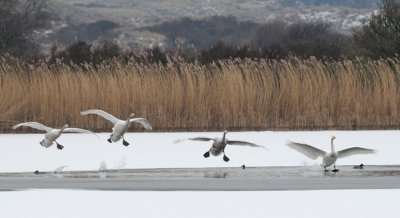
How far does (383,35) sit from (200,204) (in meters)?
14.7

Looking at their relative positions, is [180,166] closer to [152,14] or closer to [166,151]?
[166,151]

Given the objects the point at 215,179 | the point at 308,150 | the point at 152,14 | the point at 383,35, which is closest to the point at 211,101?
the point at 308,150

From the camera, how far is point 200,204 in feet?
29.3

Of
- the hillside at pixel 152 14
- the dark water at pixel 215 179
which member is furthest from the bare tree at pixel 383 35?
the hillside at pixel 152 14

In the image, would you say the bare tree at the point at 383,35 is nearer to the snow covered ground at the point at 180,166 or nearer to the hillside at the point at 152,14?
the snow covered ground at the point at 180,166

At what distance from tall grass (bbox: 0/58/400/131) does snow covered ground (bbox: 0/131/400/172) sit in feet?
2.16

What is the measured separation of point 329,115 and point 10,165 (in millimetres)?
6864

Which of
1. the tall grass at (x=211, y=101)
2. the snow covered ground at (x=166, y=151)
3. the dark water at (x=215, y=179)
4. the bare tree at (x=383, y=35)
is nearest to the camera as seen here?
the dark water at (x=215, y=179)

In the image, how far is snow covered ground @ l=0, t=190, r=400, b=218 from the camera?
8375 millimetres

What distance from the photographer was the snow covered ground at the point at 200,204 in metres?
8.38

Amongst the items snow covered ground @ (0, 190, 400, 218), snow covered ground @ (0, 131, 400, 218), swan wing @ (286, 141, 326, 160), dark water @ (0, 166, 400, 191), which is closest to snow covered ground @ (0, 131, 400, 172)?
snow covered ground @ (0, 131, 400, 218)

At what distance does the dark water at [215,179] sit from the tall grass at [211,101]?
5.65m

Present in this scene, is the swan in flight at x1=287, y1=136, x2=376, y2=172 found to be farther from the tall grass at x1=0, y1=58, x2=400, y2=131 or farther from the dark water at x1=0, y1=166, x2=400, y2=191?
the tall grass at x1=0, y1=58, x2=400, y2=131

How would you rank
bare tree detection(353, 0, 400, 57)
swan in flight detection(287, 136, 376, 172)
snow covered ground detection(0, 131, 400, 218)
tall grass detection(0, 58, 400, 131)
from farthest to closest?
bare tree detection(353, 0, 400, 57) < tall grass detection(0, 58, 400, 131) < swan in flight detection(287, 136, 376, 172) < snow covered ground detection(0, 131, 400, 218)
